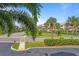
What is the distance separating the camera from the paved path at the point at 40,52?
5039mm

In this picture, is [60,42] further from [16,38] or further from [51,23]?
[16,38]

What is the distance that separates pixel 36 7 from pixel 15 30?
632 millimetres

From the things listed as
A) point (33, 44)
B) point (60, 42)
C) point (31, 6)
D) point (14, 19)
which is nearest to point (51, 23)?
point (60, 42)

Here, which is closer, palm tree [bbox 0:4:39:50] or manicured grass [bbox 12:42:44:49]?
palm tree [bbox 0:4:39:50]

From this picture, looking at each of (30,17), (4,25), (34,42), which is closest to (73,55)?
(34,42)

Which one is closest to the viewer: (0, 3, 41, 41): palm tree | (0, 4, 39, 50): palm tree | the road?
(0, 4, 39, 50): palm tree

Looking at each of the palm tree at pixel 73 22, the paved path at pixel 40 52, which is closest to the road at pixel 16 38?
the paved path at pixel 40 52

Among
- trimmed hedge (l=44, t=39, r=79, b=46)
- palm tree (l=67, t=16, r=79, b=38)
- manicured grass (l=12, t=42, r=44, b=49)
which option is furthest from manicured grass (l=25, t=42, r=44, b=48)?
palm tree (l=67, t=16, r=79, b=38)

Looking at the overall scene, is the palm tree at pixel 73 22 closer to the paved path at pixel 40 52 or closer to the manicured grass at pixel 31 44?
the paved path at pixel 40 52

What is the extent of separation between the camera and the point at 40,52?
16.7 ft

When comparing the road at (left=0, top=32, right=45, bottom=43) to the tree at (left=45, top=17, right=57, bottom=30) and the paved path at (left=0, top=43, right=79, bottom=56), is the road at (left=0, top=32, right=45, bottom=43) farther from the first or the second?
the tree at (left=45, top=17, right=57, bottom=30)

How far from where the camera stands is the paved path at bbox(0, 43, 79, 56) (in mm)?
5039

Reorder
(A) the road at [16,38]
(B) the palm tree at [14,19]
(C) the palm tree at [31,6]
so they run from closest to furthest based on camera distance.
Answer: (B) the palm tree at [14,19], (C) the palm tree at [31,6], (A) the road at [16,38]

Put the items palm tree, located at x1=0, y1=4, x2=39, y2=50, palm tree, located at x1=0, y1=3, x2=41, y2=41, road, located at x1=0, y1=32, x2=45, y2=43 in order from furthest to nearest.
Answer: road, located at x1=0, y1=32, x2=45, y2=43, palm tree, located at x1=0, y1=3, x2=41, y2=41, palm tree, located at x1=0, y1=4, x2=39, y2=50
